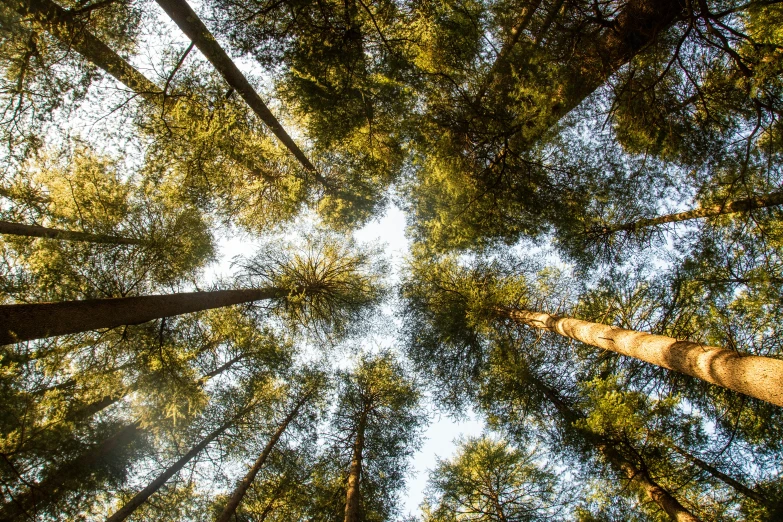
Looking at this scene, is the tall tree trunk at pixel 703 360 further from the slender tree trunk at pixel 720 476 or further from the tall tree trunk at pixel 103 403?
the tall tree trunk at pixel 103 403

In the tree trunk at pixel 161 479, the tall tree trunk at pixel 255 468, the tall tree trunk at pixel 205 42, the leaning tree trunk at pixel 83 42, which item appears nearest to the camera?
the leaning tree trunk at pixel 83 42

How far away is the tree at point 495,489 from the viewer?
372 inches

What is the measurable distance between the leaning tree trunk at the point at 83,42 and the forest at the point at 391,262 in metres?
0.05

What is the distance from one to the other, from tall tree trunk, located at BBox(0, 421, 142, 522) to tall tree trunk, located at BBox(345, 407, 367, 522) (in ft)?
18.7

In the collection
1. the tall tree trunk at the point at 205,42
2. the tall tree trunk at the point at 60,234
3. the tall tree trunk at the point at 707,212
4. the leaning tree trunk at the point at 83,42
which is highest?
the tall tree trunk at the point at 707,212

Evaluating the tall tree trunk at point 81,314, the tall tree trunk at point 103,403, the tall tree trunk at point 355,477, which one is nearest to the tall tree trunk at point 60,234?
the tall tree trunk at point 81,314

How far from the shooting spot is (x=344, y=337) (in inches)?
457

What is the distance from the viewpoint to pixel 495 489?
416 inches

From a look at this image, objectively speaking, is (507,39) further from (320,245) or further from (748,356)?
(320,245)

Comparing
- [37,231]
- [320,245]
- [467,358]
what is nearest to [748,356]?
[467,358]

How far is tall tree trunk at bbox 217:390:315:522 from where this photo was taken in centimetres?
816

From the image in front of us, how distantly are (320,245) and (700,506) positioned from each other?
39.5ft

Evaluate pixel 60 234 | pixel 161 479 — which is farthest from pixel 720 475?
pixel 60 234

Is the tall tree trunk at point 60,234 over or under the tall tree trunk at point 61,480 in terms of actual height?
over
